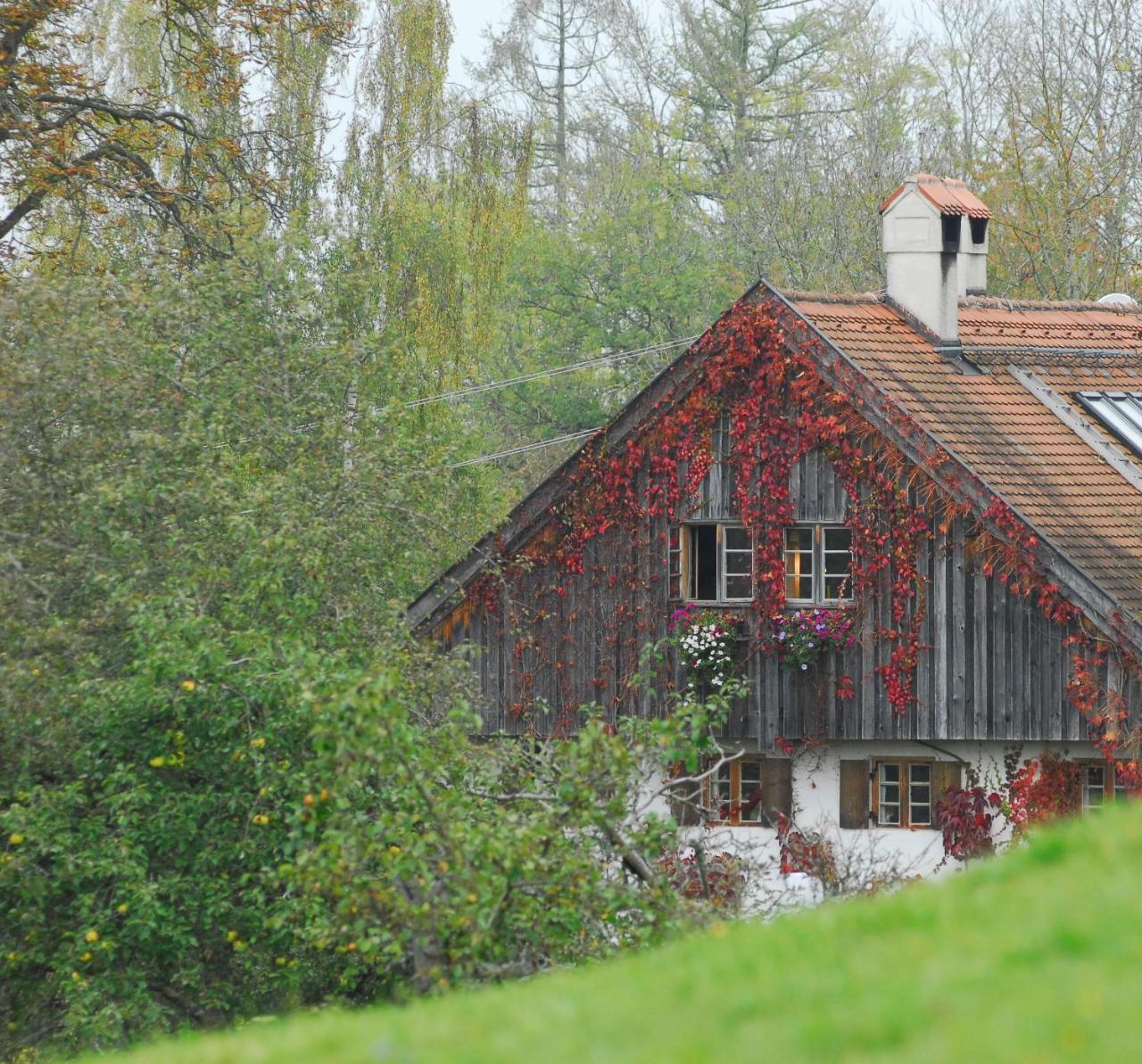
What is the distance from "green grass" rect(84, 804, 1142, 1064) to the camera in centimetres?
555

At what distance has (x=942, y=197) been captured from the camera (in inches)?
942

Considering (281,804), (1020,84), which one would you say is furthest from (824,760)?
(1020,84)

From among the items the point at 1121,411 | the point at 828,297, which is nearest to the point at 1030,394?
the point at 1121,411

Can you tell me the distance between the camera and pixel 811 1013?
5879mm

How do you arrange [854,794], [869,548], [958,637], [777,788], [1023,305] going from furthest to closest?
[1023,305], [777,788], [854,794], [869,548], [958,637]

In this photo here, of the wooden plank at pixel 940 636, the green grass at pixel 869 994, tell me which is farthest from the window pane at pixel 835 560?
the green grass at pixel 869 994

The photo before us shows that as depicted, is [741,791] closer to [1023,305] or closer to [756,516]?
[756,516]

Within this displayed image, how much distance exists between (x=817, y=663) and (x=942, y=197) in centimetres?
640

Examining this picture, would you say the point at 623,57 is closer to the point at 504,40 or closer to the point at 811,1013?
the point at 504,40

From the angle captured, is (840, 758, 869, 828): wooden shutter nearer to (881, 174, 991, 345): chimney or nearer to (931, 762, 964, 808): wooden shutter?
(931, 762, 964, 808): wooden shutter

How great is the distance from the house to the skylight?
0.04m

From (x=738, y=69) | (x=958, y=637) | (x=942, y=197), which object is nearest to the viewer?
(x=958, y=637)

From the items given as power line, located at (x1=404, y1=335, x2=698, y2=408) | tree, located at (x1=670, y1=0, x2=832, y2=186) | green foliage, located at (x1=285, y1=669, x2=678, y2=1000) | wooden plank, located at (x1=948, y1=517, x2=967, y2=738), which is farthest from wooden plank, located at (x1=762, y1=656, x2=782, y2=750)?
tree, located at (x1=670, y1=0, x2=832, y2=186)

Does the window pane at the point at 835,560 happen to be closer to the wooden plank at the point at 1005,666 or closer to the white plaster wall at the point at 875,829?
the white plaster wall at the point at 875,829
